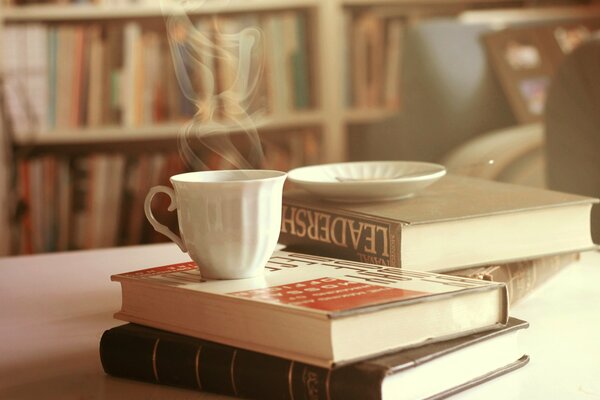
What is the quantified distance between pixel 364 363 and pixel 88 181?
238 cm

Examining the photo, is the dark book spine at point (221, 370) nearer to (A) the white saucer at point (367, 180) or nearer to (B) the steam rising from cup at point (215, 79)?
(A) the white saucer at point (367, 180)

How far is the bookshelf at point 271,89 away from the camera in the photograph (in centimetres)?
272

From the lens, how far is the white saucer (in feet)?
2.57

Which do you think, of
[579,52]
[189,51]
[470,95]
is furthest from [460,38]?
[579,52]

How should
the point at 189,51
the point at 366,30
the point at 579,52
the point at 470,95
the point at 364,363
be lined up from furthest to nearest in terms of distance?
the point at 366,30 → the point at 189,51 → the point at 470,95 → the point at 579,52 → the point at 364,363

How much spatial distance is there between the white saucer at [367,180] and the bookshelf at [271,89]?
182cm

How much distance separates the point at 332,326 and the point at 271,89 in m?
2.38

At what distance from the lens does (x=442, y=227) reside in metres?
0.74

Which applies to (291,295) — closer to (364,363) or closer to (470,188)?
(364,363)

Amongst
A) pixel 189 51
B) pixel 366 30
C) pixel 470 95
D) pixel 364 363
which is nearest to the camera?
pixel 364 363

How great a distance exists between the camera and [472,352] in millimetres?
582

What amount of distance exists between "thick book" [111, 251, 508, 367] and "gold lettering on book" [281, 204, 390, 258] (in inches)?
3.1

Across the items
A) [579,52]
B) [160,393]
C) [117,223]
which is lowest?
[117,223]

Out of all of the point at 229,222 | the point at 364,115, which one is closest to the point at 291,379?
the point at 229,222
